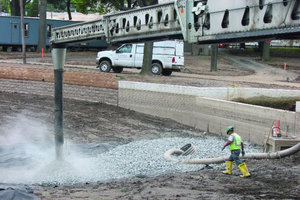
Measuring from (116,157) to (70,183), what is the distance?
2684 mm

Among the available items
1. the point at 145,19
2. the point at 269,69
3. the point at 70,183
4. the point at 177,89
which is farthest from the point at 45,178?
the point at 269,69

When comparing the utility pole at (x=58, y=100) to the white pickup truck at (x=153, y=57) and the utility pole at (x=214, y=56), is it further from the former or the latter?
the utility pole at (x=214, y=56)

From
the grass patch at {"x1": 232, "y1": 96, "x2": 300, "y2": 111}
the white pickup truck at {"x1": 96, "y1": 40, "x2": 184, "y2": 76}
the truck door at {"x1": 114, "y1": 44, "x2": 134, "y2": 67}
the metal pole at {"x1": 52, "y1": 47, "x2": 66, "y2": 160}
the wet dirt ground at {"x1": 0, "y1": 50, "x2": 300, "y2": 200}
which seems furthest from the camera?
the truck door at {"x1": 114, "y1": 44, "x2": 134, "y2": 67}

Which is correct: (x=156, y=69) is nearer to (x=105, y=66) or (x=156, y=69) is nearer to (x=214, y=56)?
(x=105, y=66)

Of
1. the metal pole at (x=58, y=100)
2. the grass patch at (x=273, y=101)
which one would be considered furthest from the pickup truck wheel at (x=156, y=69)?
the metal pole at (x=58, y=100)

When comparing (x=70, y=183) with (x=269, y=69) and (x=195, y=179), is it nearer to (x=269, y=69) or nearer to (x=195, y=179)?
(x=195, y=179)

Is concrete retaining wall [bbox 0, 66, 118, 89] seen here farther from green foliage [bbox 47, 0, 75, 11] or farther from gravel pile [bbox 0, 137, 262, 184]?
green foliage [bbox 47, 0, 75, 11]

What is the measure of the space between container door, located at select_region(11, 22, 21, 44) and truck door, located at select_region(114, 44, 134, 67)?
1860 cm

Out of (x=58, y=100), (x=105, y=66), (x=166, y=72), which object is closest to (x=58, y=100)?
(x=58, y=100)

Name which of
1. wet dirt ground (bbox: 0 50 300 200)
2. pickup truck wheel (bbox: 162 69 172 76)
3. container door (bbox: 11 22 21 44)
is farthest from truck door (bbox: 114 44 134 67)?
container door (bbox: 11 22 21 44)

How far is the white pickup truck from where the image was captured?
26.9m

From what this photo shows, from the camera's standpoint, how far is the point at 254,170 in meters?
11.8

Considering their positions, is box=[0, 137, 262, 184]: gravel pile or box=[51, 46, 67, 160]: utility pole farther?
box=[51, 46, 67, 160]: utility pole

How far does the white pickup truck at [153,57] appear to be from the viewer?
26.9 meters
